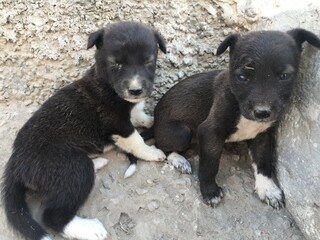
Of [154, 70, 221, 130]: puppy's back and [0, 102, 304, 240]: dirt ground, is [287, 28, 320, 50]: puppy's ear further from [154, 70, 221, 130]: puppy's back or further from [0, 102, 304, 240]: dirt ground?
[0, 102, 304, 240]: dirt ground

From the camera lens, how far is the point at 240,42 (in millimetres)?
4219

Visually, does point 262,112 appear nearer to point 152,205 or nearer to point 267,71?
point 267,71

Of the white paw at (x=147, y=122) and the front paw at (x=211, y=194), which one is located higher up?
the front paw at (x=211, y=194)

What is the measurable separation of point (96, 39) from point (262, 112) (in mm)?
1710

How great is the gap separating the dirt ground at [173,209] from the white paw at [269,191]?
2.5 inches

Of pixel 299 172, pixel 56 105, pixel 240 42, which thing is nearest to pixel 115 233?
pixel 56 105

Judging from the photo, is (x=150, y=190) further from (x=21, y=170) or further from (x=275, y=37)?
(x=275, y=37)

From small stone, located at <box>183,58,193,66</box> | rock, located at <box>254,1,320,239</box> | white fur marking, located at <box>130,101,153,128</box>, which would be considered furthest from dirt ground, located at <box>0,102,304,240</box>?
small stone, located at <box>183,58,193,66</box>

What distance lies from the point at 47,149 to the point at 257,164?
1.90 m

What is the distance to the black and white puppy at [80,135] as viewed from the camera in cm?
416

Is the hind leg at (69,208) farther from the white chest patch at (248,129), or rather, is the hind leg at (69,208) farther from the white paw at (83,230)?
the white chest patch at (248,129)

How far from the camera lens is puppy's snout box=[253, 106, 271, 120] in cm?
387

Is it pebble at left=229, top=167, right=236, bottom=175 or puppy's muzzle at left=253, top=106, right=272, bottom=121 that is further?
pebble at left=229, top=167, right=236, bottom=175

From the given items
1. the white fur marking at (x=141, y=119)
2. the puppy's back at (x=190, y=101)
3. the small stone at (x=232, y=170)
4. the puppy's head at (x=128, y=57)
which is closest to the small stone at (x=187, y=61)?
the puppy's back at (x=190, y=101)
